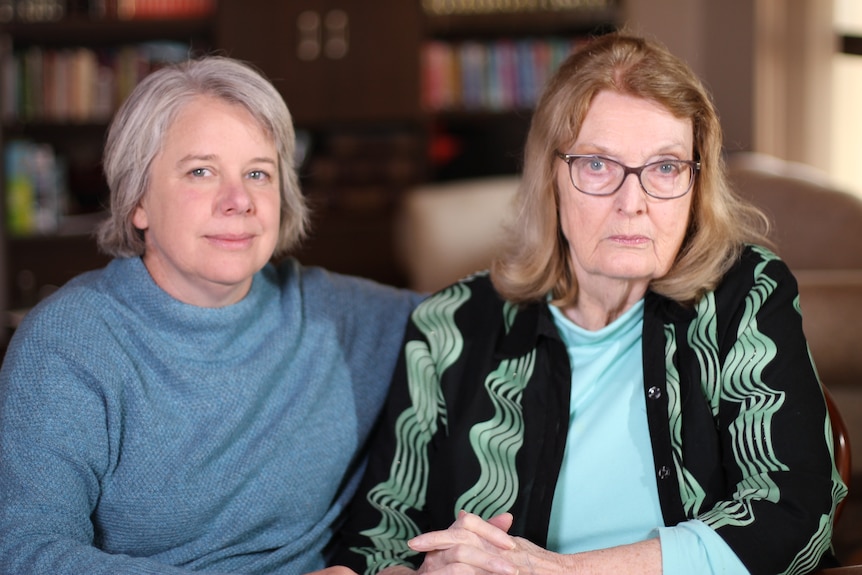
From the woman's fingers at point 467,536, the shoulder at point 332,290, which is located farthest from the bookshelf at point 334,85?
the woman's fingers at point 467,536

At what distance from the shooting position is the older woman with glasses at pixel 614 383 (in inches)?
65.5

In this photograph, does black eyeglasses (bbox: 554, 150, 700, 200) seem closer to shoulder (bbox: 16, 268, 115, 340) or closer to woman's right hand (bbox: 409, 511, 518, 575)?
woman's right hand (bbox: 409, 511, 518, 575)

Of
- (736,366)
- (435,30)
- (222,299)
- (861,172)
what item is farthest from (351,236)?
(736,366)

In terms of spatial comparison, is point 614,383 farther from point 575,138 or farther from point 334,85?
point 334,85

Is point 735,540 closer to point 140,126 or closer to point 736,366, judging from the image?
point 736,366

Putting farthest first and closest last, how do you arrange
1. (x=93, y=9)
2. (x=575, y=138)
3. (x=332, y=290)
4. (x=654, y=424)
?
(x=93, y=9), (x=332, y=290), (x=575, y=138), (x=654, y=424)

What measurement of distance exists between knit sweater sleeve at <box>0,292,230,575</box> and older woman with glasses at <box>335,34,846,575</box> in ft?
1.59

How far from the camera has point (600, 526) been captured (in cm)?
181

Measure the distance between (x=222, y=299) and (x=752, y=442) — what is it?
0.95m

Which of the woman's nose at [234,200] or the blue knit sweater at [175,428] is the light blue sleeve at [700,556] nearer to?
the blue knit sweater at [175,428]

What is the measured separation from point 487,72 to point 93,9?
6.28ft

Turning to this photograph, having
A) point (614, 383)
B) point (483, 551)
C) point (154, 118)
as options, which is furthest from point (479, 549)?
point (154, 118)

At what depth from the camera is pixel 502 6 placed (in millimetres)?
5430

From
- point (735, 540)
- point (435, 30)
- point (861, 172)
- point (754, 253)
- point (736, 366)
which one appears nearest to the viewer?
point (735, 540)
